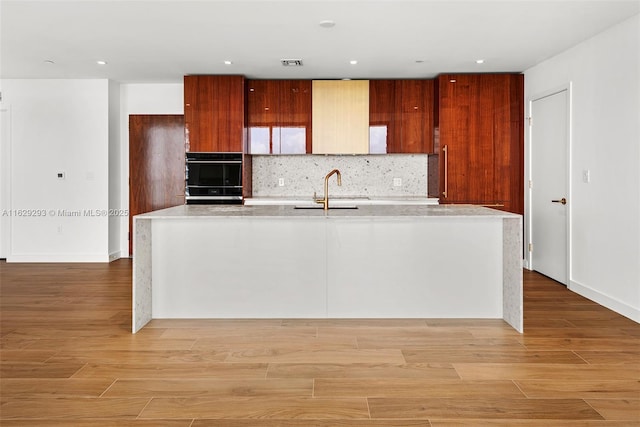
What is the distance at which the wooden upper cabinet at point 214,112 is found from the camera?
6.12 meters

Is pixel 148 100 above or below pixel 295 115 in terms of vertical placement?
above

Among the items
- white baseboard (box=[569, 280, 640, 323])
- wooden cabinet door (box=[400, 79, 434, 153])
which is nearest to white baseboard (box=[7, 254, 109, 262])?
wooden cabinet door (box=[400, 79, 434, 153])

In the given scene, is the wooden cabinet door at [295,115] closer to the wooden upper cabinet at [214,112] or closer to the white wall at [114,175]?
the wooden upper cabinet at [214,112]

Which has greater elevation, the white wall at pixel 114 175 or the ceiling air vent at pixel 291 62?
the ceiling air vent at pixel 291 62

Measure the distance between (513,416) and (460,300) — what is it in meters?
1.58

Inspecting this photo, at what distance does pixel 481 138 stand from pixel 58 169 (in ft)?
18.3

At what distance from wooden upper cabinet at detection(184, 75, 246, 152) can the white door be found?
3530 mm

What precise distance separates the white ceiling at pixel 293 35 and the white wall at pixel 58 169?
19.0 inches

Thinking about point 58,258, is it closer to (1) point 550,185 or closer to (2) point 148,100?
(2) point 148,100

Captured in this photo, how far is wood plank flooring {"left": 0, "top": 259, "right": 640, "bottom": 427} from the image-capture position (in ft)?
7.36

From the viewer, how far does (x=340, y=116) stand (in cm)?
627

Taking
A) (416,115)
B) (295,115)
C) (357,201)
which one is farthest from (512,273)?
(295,115)

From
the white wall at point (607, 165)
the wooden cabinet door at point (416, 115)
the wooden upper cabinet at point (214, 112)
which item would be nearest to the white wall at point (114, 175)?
the wooden upper cabinet at point (214, 112)

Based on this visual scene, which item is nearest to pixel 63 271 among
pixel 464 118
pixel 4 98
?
pixel 4 98
